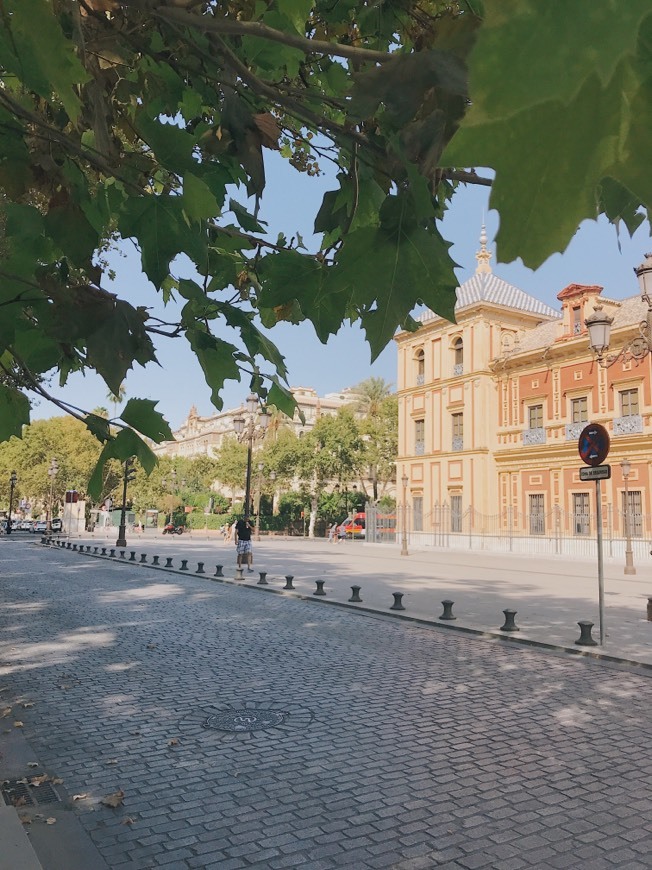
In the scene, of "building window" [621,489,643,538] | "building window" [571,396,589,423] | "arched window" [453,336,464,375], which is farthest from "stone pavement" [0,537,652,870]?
"arched window" [453,336,464,375]

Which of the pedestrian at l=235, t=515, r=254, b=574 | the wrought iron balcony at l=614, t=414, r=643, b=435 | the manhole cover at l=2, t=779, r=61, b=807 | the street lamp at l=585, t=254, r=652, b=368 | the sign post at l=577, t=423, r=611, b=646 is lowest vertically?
the manhole cover at l=2, t=779, r=61, b=807

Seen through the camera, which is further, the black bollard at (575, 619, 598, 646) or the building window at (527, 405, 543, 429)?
the building window at (527, 405, 543, 429)

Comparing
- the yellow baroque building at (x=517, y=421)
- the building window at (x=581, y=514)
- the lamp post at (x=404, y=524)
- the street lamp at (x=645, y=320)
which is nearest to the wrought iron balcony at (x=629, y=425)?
the yellow baroque building at (x=517, y=421)

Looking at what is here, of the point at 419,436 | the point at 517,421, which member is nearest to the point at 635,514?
the point at 517,421

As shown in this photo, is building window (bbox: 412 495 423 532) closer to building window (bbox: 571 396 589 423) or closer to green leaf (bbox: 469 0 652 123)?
building window (bbox: 571 396 589 423)

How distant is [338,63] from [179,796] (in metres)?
4.30

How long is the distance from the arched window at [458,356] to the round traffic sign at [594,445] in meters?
27.1

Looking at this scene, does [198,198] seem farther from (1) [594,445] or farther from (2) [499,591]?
(2) [499,591]

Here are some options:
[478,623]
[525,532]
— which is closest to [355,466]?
[525,532]

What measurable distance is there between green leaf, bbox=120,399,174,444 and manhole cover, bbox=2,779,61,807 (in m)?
3.51

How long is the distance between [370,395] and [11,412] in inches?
2182

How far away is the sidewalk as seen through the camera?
1037 cm

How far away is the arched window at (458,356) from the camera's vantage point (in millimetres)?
36969

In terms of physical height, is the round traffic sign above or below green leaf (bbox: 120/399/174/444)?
above
